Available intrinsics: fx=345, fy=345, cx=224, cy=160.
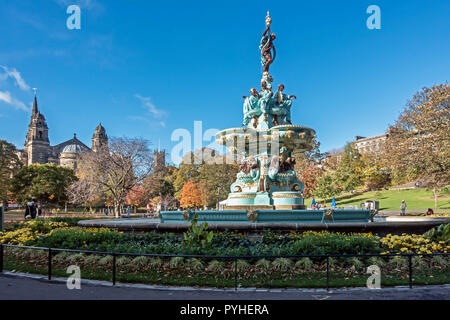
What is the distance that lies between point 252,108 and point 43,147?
438 feet

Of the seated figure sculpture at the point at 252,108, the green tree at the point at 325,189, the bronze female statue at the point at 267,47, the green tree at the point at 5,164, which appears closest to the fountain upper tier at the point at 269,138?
the seated figure sculpture at the point at 252,108

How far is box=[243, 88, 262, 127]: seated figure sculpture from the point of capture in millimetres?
20656

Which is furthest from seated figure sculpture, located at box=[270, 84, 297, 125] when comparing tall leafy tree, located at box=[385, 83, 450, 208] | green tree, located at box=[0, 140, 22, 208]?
green tree, located at box=[0, 140, 22, 208]

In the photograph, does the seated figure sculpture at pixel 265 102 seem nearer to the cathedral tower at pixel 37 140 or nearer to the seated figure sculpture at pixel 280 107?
the seated figure sculpture at pixel 280 107

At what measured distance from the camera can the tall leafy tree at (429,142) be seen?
2708cm

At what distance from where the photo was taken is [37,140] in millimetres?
132000

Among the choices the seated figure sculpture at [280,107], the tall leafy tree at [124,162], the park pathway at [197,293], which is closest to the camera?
the park pathway at [197,293]

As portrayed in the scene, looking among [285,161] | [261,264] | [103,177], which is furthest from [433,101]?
[103,177]

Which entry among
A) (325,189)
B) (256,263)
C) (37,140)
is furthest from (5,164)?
(37,140)

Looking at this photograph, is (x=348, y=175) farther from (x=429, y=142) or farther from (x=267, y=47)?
(x=267, y=47)

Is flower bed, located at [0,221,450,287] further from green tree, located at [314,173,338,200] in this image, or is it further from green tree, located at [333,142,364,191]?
green tree, located at [333,142,364,191]

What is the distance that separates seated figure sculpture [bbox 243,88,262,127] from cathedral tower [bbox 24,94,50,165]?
129 meters
